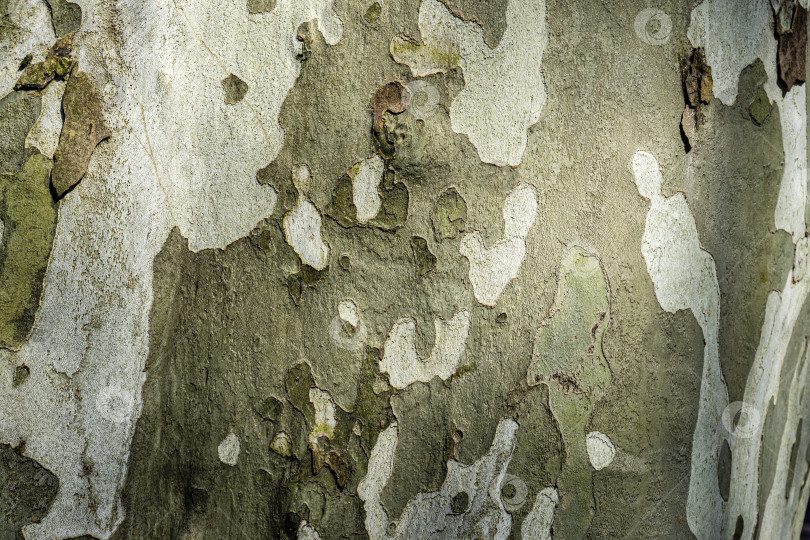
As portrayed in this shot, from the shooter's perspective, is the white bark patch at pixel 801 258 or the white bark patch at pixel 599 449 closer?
A: the white bark patch at pixel 599 449

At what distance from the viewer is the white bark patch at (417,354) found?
0.79 m

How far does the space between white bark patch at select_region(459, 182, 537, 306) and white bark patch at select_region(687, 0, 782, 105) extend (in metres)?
0.34

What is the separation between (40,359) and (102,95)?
1.29ft

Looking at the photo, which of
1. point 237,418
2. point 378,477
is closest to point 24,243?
point 237,418

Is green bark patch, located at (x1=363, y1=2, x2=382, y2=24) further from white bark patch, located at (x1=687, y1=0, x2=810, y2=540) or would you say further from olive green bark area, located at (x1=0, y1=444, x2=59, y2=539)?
olive green bark area, located at (x1=0, y1=444, x2=59, y2=539)

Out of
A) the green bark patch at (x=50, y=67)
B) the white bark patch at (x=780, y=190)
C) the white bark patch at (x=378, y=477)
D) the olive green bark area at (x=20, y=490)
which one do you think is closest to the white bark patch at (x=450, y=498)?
the white bark patch at (x=378, y=477)

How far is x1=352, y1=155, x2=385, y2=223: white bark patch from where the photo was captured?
2.55ft

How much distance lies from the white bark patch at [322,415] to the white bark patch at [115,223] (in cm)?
25

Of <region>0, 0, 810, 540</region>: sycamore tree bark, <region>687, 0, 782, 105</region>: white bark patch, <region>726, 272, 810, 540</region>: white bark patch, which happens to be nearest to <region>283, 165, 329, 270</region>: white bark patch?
<region>0, 0, 810, 540</region>: sycamore tree bark

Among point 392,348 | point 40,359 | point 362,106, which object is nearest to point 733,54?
point 362,106

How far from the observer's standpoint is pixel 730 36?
865 mm

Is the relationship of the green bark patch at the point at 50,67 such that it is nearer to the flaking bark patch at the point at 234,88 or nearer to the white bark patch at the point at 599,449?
the flaking bark patch at the point at 234,88

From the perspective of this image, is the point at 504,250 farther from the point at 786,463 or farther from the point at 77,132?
the point at 786,463

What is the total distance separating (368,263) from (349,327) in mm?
90
